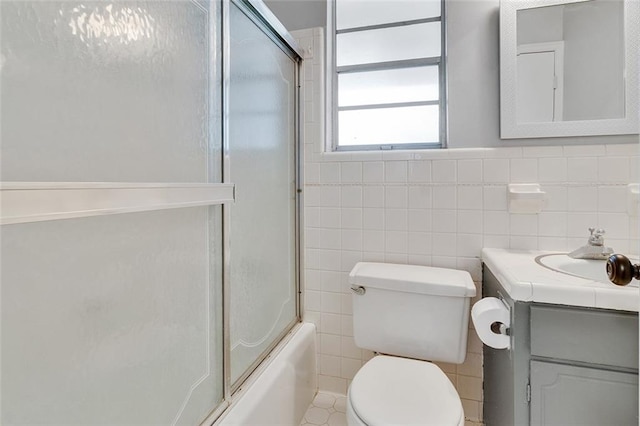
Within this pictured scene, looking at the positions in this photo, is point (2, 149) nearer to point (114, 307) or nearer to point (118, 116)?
point (118, 116)

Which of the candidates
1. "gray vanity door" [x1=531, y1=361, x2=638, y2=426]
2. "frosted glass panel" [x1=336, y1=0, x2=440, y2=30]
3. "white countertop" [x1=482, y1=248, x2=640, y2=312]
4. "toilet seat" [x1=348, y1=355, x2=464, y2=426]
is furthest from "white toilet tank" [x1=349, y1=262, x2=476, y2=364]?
"frosted glass panel" [x1=336, y1=0, x2=440, y2=30]

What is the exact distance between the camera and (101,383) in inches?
26.6

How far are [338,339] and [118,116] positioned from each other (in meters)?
1.33

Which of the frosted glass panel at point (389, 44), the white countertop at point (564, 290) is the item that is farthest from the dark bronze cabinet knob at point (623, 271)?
the frosted glass panel at point (389, 44)

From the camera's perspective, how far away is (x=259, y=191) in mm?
1307

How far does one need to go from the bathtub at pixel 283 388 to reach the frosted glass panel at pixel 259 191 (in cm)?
7

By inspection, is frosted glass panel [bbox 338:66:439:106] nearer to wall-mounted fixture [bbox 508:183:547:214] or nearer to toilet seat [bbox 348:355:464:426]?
A: wall-mounted fixture [bbox 508:183:547:214]

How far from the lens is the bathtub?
1033 millimetres

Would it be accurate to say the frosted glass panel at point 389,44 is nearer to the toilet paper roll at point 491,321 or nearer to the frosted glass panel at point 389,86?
the frosted glass panel at point 389,86

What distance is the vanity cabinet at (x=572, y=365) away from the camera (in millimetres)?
816

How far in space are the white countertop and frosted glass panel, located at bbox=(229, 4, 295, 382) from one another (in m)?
0.85

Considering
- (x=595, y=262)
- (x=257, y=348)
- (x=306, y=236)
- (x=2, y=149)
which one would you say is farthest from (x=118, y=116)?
(x=595, y=262)

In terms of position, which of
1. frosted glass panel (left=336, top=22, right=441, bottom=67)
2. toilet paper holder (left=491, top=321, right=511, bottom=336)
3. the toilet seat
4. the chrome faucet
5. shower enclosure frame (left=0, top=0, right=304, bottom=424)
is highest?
frosted glass panel (left=336, top=22, right=441, bottom=67)

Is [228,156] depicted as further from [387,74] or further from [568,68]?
[568,68]
